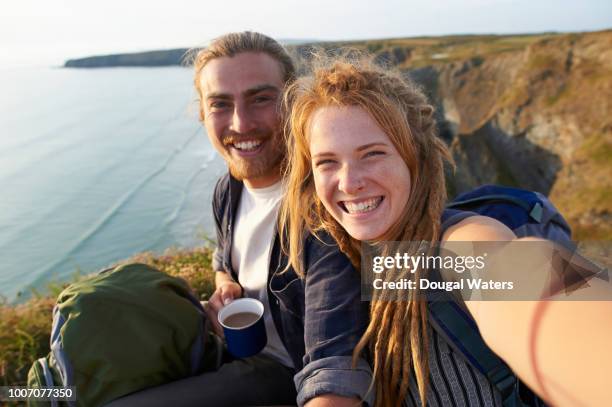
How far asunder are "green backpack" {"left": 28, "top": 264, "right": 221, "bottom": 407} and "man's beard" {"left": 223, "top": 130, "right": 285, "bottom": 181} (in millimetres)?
861

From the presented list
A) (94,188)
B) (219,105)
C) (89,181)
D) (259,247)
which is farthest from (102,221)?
(259,247)

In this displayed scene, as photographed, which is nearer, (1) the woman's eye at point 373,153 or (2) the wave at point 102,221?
(1) the woman's eye at point 373,153

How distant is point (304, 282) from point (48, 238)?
983 cm

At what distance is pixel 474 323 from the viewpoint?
1582 millimetres

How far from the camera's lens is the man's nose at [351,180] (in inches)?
74.4

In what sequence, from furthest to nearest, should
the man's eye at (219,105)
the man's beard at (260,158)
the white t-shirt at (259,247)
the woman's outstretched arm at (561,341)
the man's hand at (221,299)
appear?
the man's eye at (219,105), the man's beard at (260,158), the man's hand at (221,299), the white t-shirt at (259,247), the woman's outstretched arm at (561,341)

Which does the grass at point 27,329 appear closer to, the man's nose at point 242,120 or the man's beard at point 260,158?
the man's beard at point 260,158

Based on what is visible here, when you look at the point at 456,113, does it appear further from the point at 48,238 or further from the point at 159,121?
the point at 48,238

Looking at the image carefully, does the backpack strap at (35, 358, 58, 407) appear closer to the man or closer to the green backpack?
the green backpack

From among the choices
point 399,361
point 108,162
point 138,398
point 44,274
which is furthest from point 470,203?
point 108,162

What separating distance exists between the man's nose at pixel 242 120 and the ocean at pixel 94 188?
1.37 metres

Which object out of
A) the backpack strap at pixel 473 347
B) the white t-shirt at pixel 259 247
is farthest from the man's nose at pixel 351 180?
the white t-shirt at pixel 259 247

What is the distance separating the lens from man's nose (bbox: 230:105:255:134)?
9.87 ft

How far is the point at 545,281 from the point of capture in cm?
130
